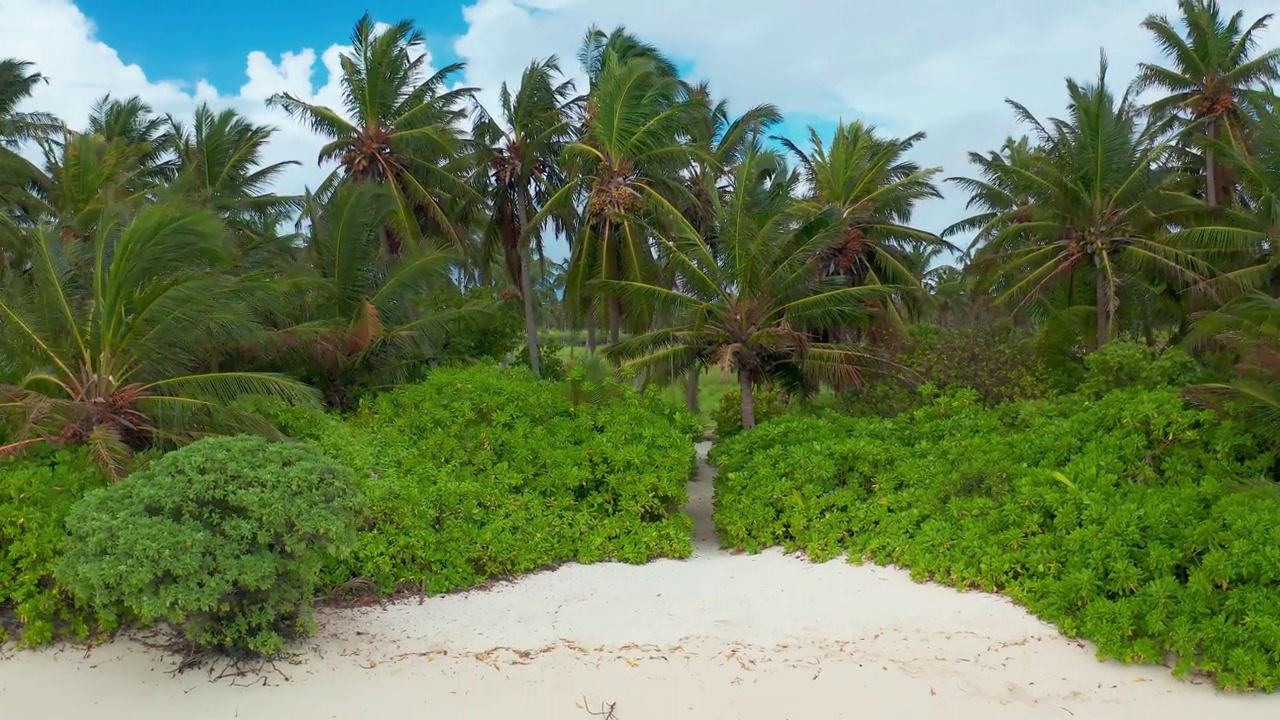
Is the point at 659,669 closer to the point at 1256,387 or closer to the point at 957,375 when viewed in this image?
the point at 1256,387

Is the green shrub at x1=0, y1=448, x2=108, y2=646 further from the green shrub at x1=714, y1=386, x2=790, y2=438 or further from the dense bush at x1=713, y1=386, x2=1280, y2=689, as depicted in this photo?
the green shrub at x1=714, y1=386, x2=790, y2=438

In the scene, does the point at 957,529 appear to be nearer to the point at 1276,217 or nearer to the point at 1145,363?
the point at 1145,363

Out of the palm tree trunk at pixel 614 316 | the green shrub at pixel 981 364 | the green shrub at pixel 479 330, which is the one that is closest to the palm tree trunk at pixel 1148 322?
the green shrub at pixel 981 364

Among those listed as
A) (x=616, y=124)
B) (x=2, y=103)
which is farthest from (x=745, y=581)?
(x=2, y=103)

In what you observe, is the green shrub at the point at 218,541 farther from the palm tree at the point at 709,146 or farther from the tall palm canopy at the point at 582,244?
the palm tree at the point at 709,146

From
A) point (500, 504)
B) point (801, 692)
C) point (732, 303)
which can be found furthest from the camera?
point (732, 303)

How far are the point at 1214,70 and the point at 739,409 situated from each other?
16279mm

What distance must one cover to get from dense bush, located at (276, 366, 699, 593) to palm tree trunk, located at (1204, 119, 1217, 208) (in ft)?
55.6

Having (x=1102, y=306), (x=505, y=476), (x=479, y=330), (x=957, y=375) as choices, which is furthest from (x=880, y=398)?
(x=479, y=330)

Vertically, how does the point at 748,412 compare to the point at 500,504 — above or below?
above

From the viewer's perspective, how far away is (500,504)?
8.95 m

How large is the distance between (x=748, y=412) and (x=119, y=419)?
8.51 metres

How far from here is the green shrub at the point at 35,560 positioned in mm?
6293

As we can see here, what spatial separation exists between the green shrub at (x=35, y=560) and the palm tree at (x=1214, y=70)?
24431mm
